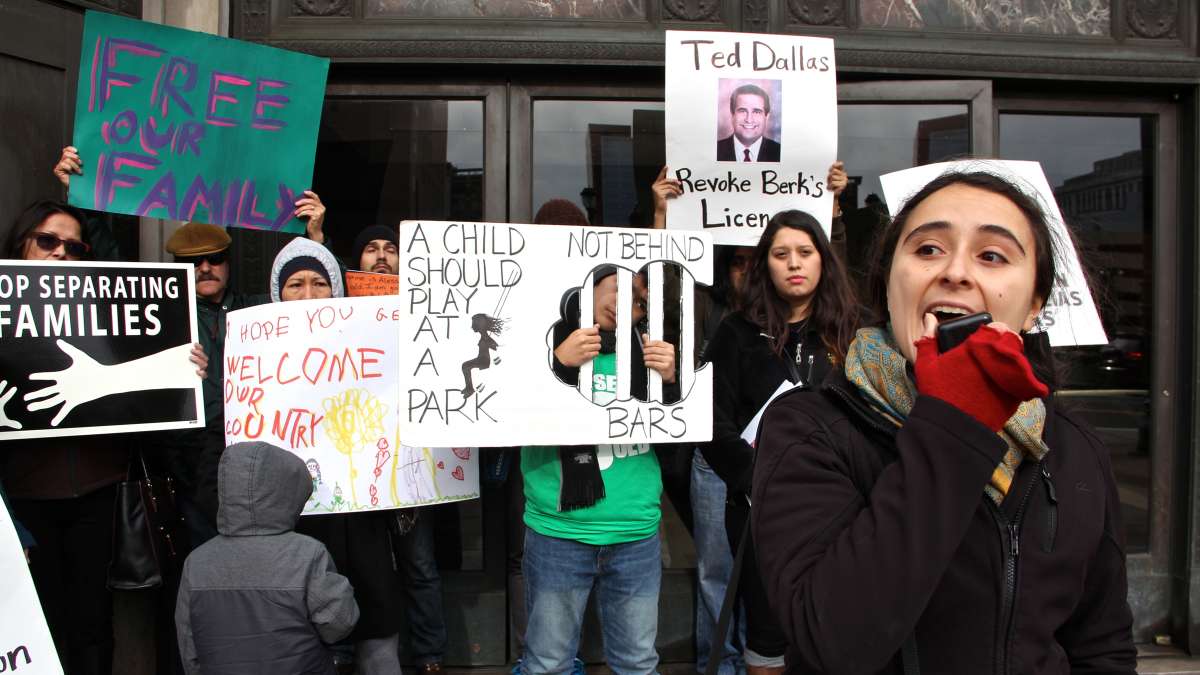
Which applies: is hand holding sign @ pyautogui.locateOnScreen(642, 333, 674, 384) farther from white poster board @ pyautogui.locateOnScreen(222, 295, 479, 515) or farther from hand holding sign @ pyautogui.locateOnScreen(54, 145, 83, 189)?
hand holding sign @ pyautogui.locateOnScreen(54, 145, 83, 189)

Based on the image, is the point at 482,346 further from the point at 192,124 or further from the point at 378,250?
the point at 192,124

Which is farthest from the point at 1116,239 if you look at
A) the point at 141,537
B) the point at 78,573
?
the point at 78,573

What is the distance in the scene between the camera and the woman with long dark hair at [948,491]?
1103 millimetres

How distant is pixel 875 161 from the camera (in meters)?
4.55

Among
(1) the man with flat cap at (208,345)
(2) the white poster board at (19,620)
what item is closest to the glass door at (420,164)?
(1) the man with flat cap at (208,345)

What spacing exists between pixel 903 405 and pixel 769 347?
214 centimetres

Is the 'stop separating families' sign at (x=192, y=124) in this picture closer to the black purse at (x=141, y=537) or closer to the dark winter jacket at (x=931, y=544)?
the black purse at (x=141, y=537)

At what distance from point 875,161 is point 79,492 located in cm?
379

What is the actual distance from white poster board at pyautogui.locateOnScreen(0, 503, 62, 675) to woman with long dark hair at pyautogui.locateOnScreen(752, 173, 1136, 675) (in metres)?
1.80

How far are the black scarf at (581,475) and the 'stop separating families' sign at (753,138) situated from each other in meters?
0.88

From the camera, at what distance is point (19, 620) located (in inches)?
83.9

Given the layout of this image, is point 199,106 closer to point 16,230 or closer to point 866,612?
point 16,230

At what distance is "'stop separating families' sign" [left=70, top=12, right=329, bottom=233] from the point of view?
3.58 meters

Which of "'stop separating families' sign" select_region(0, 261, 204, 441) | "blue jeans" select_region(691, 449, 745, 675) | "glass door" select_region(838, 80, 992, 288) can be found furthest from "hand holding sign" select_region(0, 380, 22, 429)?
"glass door" select_region(838, 80, 992, 288)
